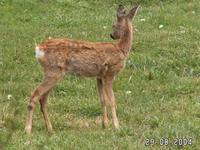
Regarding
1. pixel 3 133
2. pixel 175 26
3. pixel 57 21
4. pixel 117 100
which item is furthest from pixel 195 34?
pixel 3 133

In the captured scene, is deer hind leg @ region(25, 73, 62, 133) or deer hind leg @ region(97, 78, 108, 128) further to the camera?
deer hind leg @ region(97, 78, 108, 128)

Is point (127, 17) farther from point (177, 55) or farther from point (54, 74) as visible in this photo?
point (177, 55)

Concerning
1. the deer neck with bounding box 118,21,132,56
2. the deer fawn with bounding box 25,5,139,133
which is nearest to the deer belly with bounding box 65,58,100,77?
the deer fawn with bounding box 25,5,139,133

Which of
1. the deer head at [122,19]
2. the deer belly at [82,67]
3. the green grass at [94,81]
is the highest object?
the deer head at [122,19]

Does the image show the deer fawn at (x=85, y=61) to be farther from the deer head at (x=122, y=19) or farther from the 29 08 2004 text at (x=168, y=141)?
the 29 08 2004 text at (x=168, y=141)

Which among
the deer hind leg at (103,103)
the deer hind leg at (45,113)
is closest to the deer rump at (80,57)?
the deer hind leg at (103,103)

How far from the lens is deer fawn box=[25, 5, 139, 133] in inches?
353

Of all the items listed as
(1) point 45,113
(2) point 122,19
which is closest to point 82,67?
(1) point 45,113

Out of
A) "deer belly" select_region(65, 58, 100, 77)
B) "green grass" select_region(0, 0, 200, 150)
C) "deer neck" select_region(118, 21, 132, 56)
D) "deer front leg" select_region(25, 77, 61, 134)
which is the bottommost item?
"green grass" select_region(0, 0, 200, 150)

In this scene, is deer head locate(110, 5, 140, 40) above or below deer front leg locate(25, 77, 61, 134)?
above

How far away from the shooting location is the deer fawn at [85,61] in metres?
8.96

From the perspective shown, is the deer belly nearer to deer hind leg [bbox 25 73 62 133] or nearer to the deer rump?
the deer rump

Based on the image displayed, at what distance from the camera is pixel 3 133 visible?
8.32 meters

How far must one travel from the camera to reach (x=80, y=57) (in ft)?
30.2
